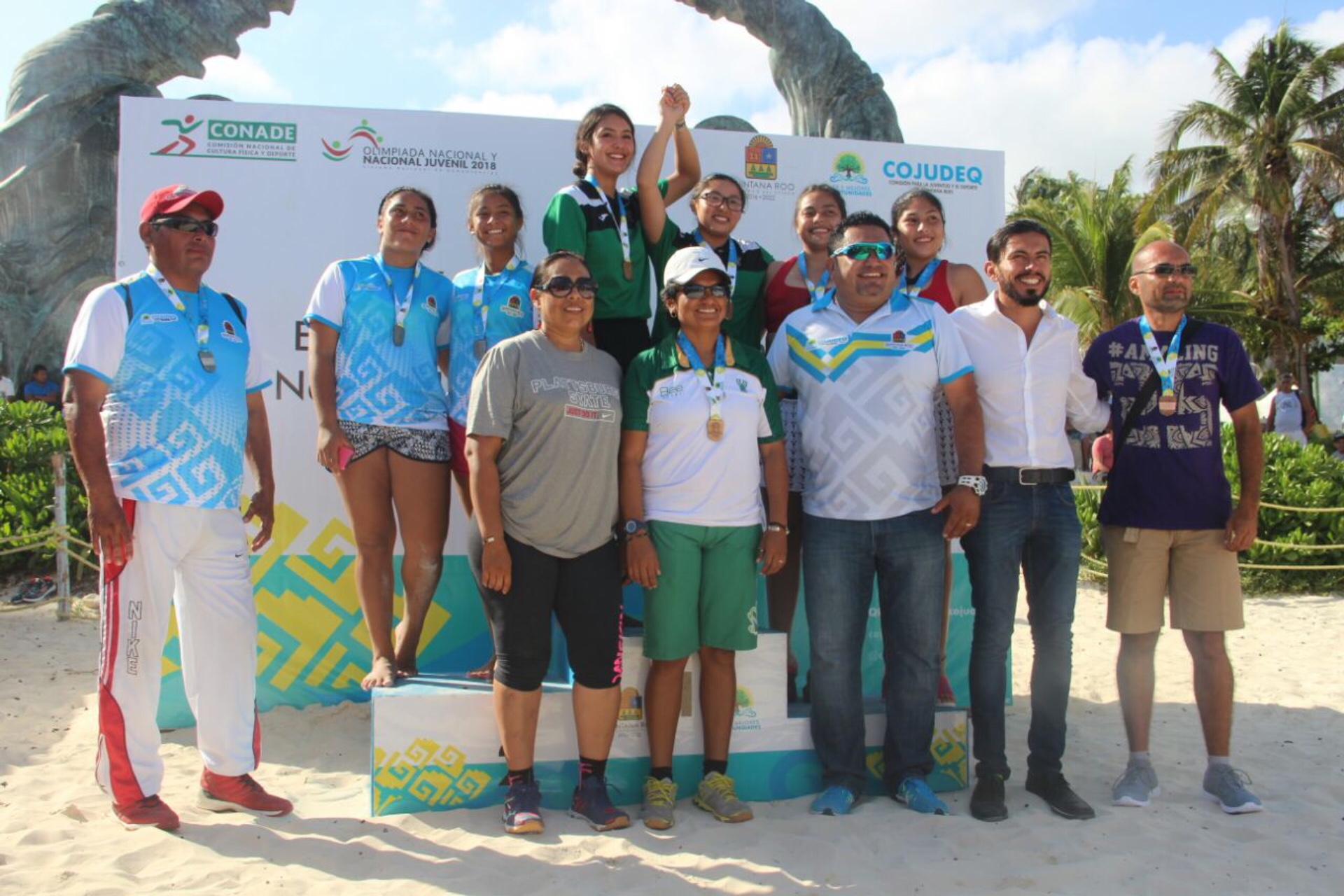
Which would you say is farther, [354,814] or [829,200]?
[829,200]

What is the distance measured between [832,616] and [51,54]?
1299 centimetres

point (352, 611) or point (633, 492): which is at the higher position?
point (633, 492)

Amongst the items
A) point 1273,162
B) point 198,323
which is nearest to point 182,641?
point 198,323

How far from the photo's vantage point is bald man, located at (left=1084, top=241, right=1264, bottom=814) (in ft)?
12.3

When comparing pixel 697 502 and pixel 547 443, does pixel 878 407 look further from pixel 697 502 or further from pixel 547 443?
pixel 547 443

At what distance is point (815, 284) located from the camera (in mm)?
4246

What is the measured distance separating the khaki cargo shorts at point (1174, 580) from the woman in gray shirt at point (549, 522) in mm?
1947

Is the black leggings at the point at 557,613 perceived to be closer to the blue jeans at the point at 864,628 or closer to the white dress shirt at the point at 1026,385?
the blue jeans at the point at 864,628

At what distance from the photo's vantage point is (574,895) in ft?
9.75

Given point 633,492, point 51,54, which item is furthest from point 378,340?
point 51,54

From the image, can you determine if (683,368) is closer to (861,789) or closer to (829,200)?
(829,200)

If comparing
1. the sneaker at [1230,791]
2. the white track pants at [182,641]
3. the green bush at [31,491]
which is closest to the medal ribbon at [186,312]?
the white track pants at [182,641]

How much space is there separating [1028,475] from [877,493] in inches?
22.2

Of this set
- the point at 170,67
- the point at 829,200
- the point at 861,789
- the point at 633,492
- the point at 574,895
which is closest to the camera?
the point at 574,895
